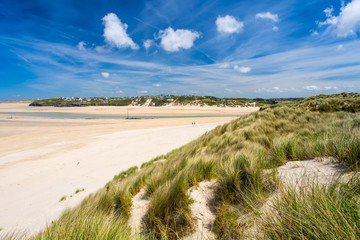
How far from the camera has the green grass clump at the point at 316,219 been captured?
1.13 meters

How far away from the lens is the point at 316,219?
1173mm

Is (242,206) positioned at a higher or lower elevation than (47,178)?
higher

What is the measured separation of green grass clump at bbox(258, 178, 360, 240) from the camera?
1.13 m

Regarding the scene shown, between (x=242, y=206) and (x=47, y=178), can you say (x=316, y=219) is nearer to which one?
(x=242, y=206)

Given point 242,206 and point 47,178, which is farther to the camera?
point 47,178

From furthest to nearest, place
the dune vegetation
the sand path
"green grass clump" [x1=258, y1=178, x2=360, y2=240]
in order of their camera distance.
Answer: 1. the sand path
2. the dune vegetation
3. "green grass clump" [x1=258, y1=178, x2=360, y2=240]

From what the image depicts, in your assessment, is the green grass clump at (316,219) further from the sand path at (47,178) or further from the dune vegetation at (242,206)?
the sand path at (47,178)

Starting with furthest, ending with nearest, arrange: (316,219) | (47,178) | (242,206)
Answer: (47,178), (242,206), (316,219)

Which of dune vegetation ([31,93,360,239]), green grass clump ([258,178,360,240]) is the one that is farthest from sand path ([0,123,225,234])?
green grass clump ([258,178,360,240])

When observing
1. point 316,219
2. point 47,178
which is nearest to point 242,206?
point 316,219

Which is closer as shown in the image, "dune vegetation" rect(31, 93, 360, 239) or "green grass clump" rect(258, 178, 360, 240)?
"green grass clump" rect(258, 178, 360, 240)

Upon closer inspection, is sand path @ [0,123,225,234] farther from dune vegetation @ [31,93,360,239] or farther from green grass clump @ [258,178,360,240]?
green grass clump @ [258,178,360,240]

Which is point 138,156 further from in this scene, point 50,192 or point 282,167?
point 282,167

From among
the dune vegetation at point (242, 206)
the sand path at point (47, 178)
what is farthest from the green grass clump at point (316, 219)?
the sand path at point (47, 178)
